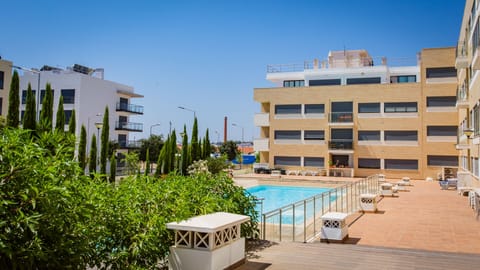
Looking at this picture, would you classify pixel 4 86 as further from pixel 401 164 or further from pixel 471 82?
pixel 401 164

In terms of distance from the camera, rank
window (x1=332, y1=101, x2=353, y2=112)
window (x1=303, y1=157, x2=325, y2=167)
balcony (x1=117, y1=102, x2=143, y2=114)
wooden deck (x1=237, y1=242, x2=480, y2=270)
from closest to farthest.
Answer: wooden deck (x1=237, y1=242, x2=480, y2=270), window (x1=332, y1=101, x2=353, y2=112), window (x1=303, y1=157, x2=325, y2=167), balcony (x1=117, y1=102, x2=143, y2=114)

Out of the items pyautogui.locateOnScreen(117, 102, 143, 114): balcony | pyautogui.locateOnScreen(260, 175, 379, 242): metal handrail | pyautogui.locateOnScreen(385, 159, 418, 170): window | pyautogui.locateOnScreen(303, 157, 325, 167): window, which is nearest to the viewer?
pyautogui.locateOnScreen(260, 175, 379, 242): metal handrail

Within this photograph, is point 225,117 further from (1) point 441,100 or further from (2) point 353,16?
(2) point 353,16

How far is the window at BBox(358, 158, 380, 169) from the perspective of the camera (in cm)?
3662

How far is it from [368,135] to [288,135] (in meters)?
7.49

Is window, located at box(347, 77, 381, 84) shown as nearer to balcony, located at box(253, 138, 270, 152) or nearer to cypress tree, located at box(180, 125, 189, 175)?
balcony, located at box(253, 138, 270, 152)

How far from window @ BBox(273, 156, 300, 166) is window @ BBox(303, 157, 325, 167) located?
2.54ft

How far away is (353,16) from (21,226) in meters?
15.3

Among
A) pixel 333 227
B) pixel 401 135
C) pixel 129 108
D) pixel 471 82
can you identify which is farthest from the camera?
pixel 129 108

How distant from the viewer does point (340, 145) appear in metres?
37.5

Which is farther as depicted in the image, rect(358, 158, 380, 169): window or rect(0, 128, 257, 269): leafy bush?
rect(358, 158, 380, 169): window

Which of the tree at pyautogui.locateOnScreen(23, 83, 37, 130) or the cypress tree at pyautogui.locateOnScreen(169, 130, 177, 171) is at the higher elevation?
the tree at pyautogui.locateOnScreen(23, 83, 37, 130)

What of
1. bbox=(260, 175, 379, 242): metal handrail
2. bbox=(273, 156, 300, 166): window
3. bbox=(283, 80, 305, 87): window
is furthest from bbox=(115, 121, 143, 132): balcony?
bbox=(260, 175, 379, 242): metal handrail

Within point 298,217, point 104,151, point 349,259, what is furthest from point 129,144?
point 349,259
